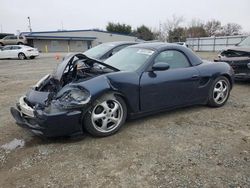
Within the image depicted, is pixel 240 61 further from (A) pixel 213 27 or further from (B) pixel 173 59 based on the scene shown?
(A) pixel 213 27

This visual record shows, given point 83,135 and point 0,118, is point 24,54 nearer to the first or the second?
point 0,118

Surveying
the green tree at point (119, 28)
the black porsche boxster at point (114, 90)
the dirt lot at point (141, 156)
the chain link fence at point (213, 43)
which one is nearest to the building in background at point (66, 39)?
the green tree at point (119, 28)

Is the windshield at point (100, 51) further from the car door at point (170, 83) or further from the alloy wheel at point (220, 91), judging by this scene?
the alloy wheel at point (220, 91)

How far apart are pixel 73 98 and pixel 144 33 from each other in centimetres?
6260

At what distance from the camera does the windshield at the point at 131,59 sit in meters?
4.59

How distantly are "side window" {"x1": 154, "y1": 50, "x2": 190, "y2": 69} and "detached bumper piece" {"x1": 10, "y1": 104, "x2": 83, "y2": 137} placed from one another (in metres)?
1.81

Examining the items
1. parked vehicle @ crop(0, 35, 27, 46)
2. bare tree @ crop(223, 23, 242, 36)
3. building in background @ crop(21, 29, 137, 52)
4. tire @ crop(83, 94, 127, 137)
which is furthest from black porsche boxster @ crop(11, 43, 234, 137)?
bare tree @ crop(223, 23, 242, 36)

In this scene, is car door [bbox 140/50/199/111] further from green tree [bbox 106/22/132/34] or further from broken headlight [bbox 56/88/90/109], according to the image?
green tree [bbox 106/22/132/34]

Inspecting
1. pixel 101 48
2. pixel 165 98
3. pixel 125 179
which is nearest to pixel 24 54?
pixel 101 48

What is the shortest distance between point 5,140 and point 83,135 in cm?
116

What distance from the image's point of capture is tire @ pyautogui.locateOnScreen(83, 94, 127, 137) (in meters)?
3.85

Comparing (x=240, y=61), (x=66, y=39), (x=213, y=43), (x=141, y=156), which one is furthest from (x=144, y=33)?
(x=141, y=156)

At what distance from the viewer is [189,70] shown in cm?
498

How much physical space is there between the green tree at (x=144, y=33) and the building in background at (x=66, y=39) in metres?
13.7
